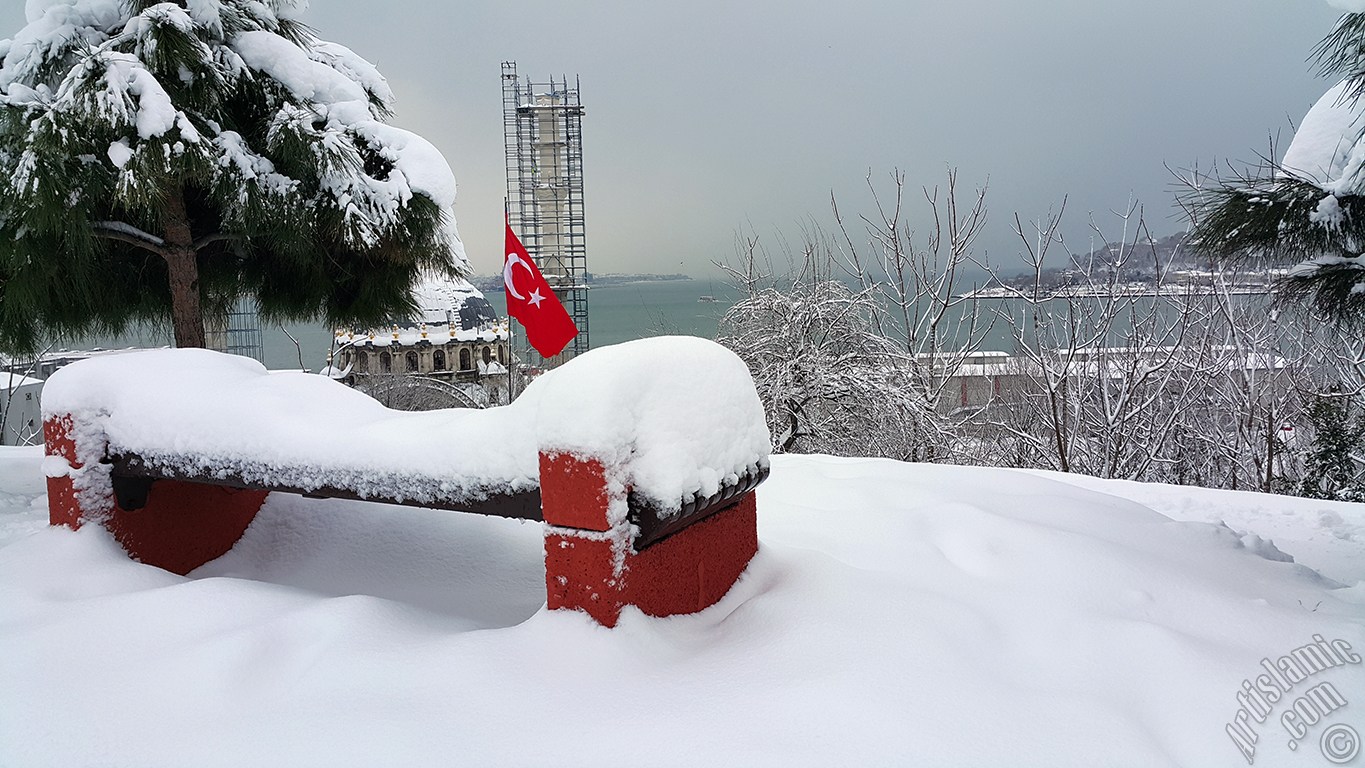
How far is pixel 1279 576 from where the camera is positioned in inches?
125

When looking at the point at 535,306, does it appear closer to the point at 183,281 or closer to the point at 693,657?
the point at 183,281

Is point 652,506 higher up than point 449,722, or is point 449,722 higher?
point 652,506

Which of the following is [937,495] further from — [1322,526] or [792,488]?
[1322,526]

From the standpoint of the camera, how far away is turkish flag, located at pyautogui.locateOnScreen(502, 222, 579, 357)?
941cm

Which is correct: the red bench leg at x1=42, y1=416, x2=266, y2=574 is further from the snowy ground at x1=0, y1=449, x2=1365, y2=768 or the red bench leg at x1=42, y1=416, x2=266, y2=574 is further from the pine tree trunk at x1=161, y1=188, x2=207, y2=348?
the pine tree trunk at x1=161, y1=188, x2=207, y2=348

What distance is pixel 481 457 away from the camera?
7.60 ft

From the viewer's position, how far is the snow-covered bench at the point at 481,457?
2162 mm

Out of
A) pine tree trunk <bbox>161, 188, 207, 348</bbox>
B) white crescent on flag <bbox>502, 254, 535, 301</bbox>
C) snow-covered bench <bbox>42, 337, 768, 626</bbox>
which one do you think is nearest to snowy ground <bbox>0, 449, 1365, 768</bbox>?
snow-covered bench <bbox>42, 337, 768, 626</bbox>

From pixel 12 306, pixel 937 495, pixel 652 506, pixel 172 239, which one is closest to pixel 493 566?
pixel 652 506

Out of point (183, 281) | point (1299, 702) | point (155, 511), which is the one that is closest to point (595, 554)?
point (1299, 702)

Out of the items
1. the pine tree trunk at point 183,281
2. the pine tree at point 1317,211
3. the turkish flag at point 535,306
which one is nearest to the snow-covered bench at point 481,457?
the pine tree trunk at point 183,281

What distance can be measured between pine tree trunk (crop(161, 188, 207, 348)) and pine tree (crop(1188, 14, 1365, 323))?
17.6ft

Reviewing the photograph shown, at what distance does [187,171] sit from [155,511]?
2.02 metres

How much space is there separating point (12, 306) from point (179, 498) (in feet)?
8.44
